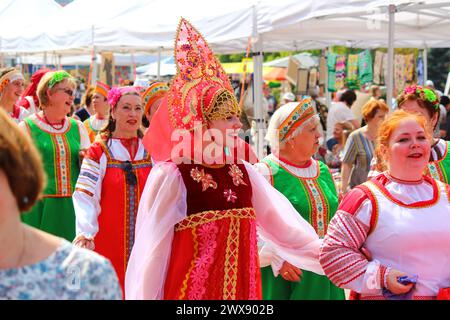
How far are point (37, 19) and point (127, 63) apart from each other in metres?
13.5

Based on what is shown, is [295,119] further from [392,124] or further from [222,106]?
[392,124]

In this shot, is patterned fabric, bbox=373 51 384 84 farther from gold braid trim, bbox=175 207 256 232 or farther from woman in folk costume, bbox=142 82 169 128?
gold braid trim, bbox=175 207 256 232

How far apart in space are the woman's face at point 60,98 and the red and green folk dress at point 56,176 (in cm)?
13

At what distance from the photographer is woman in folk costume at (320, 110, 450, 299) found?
320 centimetres

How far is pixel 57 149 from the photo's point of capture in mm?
6652

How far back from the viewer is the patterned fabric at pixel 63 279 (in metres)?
1.90

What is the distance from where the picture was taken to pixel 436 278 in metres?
3.23

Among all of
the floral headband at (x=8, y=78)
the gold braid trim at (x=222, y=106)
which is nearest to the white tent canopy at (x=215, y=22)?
the floral headband at (x=8, y=78)

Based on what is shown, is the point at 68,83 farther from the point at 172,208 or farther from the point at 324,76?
the point at 324,76

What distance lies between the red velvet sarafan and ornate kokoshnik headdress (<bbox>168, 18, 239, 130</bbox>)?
25 cm

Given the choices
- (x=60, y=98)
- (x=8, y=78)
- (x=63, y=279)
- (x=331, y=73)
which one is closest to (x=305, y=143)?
(x=60, y=98)

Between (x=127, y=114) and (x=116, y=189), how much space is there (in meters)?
0.54

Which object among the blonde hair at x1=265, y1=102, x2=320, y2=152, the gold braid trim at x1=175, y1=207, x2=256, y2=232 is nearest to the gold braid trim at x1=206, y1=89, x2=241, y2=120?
the gold braid trim at x1=175, y1=207, x2=256, y2=232
